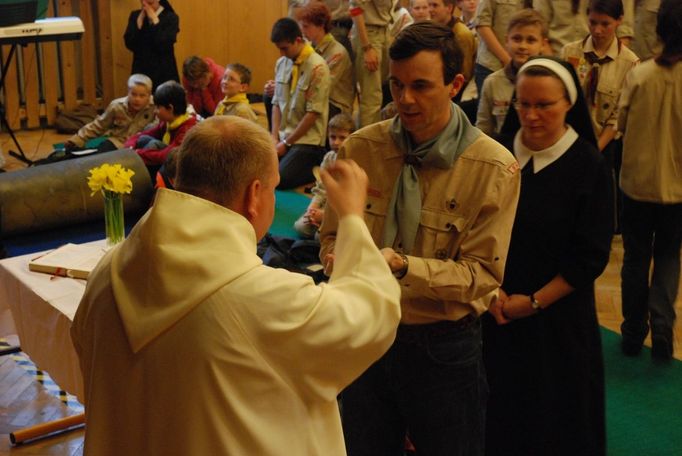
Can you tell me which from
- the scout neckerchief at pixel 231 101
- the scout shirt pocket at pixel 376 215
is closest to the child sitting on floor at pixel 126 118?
the scout neckerchief at pixel 231 101

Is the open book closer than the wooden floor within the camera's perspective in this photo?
Yes

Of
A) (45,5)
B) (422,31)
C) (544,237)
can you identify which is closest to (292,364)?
(422,31)

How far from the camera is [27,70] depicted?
8.98 m

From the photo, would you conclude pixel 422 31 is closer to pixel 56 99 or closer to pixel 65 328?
pixel 65 328

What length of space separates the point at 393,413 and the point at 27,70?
7.59m

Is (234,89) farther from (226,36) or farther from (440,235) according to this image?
(440,235)

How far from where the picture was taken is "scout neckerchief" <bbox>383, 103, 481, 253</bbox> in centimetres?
228

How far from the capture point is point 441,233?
2.32m

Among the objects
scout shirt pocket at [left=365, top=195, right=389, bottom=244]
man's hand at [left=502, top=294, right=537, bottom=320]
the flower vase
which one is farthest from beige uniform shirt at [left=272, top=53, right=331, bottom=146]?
scout shirt pocket at [left=365, top=195, right=389, bottom=244]

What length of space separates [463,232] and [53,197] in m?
3.62

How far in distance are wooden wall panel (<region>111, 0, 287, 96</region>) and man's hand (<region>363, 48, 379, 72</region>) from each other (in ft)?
10.7

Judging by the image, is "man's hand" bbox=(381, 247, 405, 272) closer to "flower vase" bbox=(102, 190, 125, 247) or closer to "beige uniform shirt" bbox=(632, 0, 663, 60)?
"flower vase" bbox=(102, 190, 125, 247)

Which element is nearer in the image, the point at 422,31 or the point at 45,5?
the point at 422,31

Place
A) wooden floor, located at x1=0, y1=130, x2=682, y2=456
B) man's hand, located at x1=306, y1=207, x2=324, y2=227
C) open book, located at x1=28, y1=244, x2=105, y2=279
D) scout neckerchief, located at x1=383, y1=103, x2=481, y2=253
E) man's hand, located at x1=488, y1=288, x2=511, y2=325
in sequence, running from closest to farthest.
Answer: scout neckerchief, located at x1=383, y1=103, x2=481, y2=253 < man's hand, located at x1=488, y1=288, x2=511, y2=325 < open book, located at x1=28, y1=244, x2=105, y2=279 < wooden floor, located at x1=0, y1=130, x2=682, y2=456 < man's hand, located at x1=306, y1=207, x2=324, y2=227
